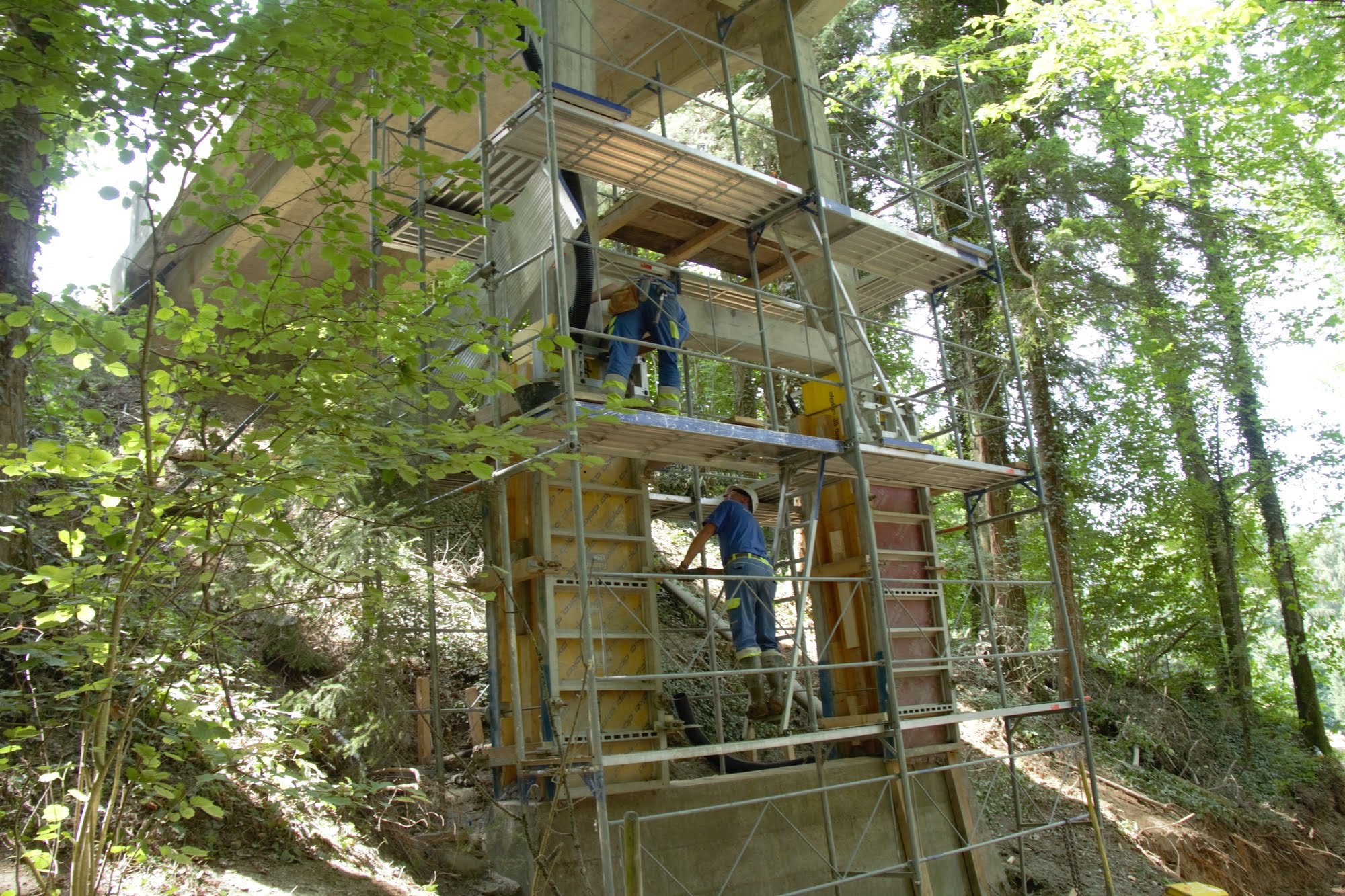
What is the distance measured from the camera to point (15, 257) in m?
5.99

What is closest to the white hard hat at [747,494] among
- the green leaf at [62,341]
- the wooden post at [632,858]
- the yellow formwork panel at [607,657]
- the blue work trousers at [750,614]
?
the blue work trousers at [750,614]

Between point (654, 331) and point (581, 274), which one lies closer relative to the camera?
point (581, 274)

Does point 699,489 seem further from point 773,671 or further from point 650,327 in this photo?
point 773,671

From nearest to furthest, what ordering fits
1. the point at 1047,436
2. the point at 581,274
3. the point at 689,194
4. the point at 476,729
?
the point at 581,274
the point at 689,194
the point at 476,729
the point at 1047,436

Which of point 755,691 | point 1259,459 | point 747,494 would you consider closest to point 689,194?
point 747,494

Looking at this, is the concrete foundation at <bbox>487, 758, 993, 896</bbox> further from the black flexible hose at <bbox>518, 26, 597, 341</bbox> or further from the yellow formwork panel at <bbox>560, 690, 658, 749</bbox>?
the black flexible hose at <bbox>518, 26, 597, 341</bbox>

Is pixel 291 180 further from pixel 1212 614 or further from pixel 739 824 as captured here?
pixel 1212 614

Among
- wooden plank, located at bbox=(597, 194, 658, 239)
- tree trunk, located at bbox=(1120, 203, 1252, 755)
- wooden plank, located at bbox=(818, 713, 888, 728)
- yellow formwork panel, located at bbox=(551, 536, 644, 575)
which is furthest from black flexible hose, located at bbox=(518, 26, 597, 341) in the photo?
tree trunk, located at bbox=(1120, 203, 1252, 755)

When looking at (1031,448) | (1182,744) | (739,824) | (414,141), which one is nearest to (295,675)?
(739,824)

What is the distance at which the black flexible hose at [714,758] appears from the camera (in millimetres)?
10000

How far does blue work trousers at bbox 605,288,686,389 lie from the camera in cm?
905

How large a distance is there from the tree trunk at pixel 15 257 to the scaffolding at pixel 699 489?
217cm

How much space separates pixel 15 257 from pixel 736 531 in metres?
6.03

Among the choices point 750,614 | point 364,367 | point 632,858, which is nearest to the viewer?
point 364,367
